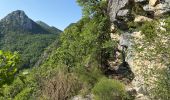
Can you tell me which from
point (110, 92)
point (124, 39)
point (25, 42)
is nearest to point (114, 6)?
point (124, 39)

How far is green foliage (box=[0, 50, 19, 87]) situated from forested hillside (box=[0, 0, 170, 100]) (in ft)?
29.0

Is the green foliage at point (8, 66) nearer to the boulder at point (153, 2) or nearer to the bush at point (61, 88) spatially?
the bush at point (61, 88)

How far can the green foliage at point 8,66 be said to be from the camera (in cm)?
528

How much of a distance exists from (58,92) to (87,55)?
5180 millimetres

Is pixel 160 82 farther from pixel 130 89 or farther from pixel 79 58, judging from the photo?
pixel 79 58

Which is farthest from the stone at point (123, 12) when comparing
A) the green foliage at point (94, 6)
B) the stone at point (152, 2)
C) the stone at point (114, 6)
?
the green foliage at point (94, 6)

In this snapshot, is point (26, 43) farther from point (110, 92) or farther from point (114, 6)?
point (110, 92)

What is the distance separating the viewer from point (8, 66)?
17.4ft

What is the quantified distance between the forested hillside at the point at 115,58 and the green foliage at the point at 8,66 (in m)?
8.83

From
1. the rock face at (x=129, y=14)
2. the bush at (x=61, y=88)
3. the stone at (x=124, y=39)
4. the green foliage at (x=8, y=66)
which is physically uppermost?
the rock face at (x=129, y=14)

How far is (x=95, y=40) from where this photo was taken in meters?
25.7

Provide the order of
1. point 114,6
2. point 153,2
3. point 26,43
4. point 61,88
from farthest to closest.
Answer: point 26,43, point 114,6, point 61,88, point 153,2

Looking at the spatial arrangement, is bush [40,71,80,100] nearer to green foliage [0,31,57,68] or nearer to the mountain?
the mountain

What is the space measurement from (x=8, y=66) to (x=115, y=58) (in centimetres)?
2155
